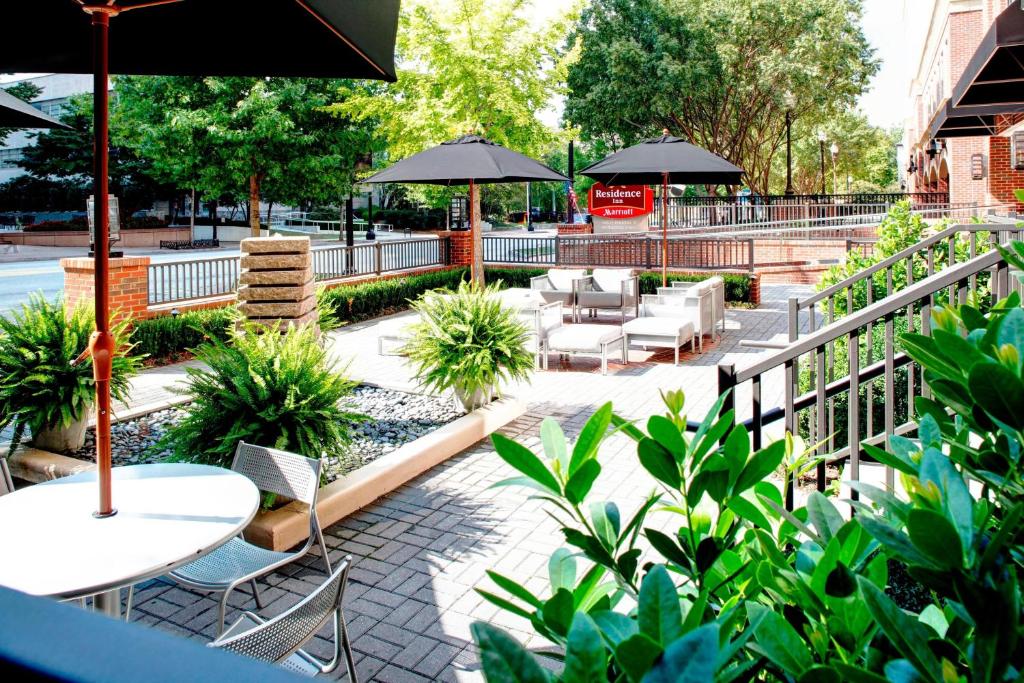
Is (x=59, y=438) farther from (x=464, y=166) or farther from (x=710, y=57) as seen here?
(x=710, y=57)

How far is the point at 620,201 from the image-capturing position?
24875 millimetres

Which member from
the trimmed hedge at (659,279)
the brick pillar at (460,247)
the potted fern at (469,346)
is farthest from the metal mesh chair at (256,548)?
the brick pillar at (460,247)

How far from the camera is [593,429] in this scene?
1.31m

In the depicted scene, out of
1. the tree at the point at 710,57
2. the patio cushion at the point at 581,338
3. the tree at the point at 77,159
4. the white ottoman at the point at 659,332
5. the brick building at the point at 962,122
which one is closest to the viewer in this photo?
the patio cushion at the point at 581,338

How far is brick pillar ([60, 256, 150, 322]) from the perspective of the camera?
34.9 ft

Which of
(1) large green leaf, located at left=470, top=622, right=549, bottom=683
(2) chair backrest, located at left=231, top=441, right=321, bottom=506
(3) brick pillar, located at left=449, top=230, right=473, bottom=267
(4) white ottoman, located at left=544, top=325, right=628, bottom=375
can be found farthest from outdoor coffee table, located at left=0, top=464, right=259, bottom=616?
(3) brick pillar, located at left=449, top=230, right=473, bottom=267

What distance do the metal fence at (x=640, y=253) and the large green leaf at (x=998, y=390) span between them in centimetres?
1725

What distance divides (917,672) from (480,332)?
23.2 feet

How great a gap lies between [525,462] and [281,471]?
3.51 m

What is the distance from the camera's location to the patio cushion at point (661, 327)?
1112cm

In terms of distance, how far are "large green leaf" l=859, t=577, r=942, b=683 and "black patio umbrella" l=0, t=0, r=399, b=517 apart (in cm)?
292

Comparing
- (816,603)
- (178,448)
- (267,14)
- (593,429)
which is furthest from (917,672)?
(178,448)

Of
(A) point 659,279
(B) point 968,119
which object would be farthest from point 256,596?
(B) point 968,119

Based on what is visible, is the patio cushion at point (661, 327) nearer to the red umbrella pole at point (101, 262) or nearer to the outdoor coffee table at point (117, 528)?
the outdoor coffee table at point (117, 528)
